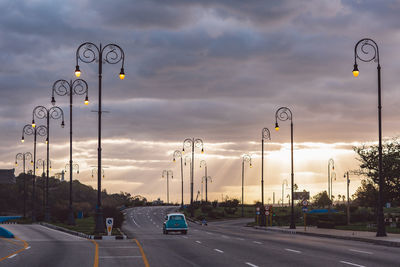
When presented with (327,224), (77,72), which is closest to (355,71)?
(77,72)

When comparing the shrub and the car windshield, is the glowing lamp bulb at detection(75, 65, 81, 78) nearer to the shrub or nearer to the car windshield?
the car windshield

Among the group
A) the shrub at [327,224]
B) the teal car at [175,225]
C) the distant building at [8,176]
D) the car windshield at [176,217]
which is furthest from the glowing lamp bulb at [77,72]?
the distant building at [8,176]

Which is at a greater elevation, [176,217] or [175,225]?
[176,217]

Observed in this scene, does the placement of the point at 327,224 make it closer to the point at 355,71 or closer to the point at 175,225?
the point at 175,225

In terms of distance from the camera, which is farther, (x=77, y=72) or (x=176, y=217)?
(x=176, y=217)

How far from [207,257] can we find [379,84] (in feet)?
66.9

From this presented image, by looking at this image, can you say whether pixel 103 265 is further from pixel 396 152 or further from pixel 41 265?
pixel 396 152

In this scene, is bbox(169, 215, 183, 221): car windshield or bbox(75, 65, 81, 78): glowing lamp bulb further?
bbox(169, 215, 183, 221): car windshield

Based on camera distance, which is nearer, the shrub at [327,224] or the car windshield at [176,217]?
the car windshield at [176,217]

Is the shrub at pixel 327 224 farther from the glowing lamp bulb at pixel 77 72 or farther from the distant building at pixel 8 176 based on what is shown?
the distant building at pixel 8 176

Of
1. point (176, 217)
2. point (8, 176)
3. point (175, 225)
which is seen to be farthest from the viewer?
point (8, 176)

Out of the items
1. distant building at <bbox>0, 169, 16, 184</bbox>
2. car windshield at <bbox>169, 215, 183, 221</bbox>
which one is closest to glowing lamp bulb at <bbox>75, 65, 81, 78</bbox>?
car windshield at <bbox>169, 215, 183, 221</bbox>

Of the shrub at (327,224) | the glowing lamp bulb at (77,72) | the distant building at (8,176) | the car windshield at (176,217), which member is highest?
the glowing lamp bulb at (77,72)

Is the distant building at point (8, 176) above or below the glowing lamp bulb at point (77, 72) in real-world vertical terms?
below
